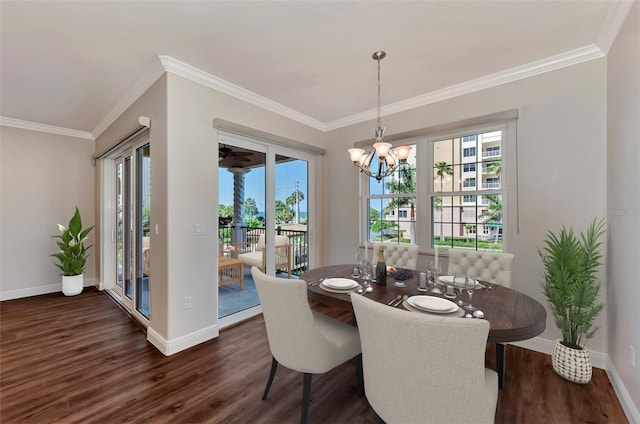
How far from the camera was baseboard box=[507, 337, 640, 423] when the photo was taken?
64.6 inches

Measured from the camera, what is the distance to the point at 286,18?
6.18 ft

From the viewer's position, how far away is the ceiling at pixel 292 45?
1803 millimetres

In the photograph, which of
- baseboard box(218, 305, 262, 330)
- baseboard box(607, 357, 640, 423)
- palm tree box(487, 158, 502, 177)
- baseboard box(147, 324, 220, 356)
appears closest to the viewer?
baseboard box(607, 357, 640, 423)

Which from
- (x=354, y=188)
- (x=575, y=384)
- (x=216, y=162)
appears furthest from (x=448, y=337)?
(x=354, y=188)

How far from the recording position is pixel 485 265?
235cm

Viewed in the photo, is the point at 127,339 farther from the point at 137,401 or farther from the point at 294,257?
the point at 294,257

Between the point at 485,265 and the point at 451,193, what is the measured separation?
101 centimetres

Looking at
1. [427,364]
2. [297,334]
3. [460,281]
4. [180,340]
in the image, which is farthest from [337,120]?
[427,364]

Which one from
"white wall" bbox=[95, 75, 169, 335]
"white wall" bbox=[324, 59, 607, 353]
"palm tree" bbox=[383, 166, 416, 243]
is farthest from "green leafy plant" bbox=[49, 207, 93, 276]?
"white wall" bbox=[324, 59, 607, 353]

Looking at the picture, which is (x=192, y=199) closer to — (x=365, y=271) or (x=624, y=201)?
(x=365, y=271)

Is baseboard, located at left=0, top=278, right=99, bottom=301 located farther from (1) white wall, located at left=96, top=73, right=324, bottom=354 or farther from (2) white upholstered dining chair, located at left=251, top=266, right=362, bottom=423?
(2) white upholstered dining chair, located at left=251, top=266, right=362, bottom=423

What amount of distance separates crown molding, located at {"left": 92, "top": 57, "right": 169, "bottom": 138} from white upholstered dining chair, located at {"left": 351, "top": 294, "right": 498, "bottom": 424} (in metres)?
2.79

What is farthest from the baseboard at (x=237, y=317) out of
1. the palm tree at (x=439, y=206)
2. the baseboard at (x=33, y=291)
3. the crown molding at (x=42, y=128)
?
the crown molding at (x=42, y=128)

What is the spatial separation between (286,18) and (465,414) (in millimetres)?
2471
